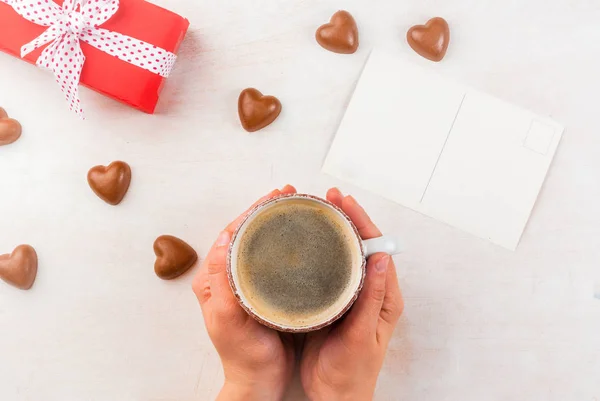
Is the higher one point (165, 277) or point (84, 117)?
point (84, 117)

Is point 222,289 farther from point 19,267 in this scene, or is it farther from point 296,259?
point 19,267

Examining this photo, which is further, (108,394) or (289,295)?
(108,394)

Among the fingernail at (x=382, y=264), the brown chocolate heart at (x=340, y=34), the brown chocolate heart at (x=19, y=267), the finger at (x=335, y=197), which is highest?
the brown chocolate heart at (x=340, y=34)

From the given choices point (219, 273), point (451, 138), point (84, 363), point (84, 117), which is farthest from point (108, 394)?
point (451, 138)

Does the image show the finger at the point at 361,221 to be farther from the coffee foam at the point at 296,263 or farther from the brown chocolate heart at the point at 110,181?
the brown chocolate heart at the point at 110,181

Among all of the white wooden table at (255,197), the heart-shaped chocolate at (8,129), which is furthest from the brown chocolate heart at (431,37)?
the heart-shaped chocolate at (8,129)

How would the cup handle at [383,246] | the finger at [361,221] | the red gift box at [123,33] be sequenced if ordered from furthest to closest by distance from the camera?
the red gift box at [123,33] < the finger at [361,221] < the cup handle at [383,246]

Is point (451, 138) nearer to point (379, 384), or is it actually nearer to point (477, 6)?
point (477, 6)

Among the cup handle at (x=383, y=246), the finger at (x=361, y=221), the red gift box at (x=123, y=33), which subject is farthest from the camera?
the red gift box at (x=123, y=33)
